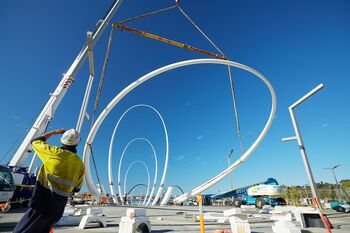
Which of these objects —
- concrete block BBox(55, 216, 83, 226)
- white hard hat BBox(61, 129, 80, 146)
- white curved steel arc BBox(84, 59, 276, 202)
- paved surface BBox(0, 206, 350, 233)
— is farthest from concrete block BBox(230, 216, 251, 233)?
white curved steel arc BBox(84, 59, 276, 202)

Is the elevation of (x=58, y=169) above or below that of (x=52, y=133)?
below

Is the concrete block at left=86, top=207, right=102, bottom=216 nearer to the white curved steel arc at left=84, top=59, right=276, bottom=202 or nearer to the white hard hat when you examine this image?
the white hard hat

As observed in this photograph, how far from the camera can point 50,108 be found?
22.3 meters

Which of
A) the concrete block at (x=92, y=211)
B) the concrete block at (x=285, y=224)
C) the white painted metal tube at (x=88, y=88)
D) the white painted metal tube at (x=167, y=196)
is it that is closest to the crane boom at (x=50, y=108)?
the white painted metal tube at (x=88, y=88)

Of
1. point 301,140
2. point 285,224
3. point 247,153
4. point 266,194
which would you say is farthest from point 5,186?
point 266,194

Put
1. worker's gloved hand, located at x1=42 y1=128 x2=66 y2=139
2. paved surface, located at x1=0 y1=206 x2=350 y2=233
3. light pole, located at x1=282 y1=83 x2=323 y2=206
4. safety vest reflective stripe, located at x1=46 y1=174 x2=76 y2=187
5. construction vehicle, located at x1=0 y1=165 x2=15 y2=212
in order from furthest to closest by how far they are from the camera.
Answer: light pole, located at x1=282 y1=83 x2=323 y2=206 < construction vehicle, located at x1=0 y1=165 x2=15 y2=212 < paved surface, located at x1=0 y1=206 x2=350 y2=233 < worker's gloved hand, located at x1=42 y1=128 x2=66 y2=139 < safety vest reflective stripe, located at x1=46 y1=174 x2=76 y2=187

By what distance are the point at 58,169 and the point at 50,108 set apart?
22635 millimetres

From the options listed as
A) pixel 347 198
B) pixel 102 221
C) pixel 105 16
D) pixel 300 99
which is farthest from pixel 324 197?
pixel 105 16

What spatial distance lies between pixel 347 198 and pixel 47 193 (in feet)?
137

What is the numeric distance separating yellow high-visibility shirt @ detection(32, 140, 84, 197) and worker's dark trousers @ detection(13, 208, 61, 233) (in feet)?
1.24

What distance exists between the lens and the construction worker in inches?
116

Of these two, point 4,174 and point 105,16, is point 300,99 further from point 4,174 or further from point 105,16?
point 105,16

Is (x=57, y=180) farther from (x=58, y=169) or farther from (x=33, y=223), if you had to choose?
(x=33, y=223)

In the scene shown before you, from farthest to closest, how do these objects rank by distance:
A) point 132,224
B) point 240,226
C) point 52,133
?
1. point 240,226
2. point 132,224
3. point 52,133
